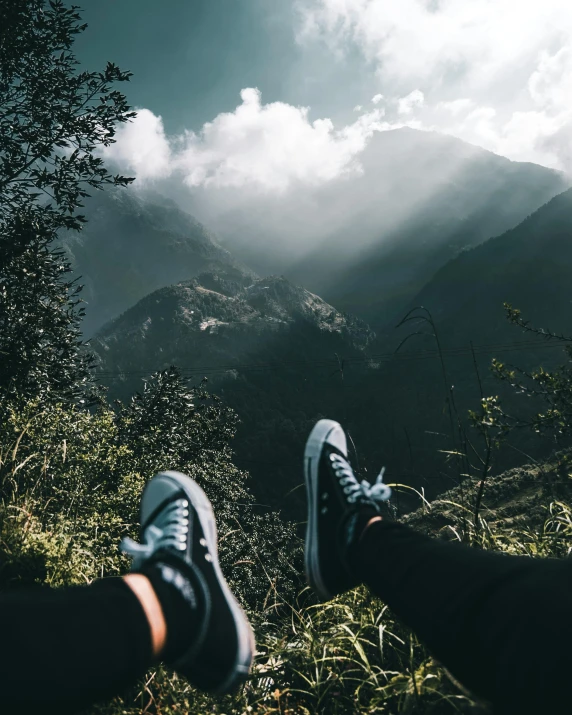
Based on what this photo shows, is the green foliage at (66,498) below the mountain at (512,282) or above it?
below

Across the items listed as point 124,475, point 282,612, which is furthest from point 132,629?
point 124,475

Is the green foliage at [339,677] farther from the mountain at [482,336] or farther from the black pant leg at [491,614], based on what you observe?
the mountain at [482,336]

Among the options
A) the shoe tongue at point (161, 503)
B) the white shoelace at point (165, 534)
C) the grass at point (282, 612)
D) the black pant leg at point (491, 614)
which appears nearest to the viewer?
the black pant leg at point (491, 614)

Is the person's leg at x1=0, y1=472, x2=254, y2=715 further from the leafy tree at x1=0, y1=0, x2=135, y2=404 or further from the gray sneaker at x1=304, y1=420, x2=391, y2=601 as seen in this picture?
the leafy tree at x1=0, y1=0, x2=135, y2=404

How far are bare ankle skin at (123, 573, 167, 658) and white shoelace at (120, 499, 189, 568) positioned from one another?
18cm

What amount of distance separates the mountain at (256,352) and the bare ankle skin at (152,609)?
60.0 metres

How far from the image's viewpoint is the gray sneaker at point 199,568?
121cm

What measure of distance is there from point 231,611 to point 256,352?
11346cm

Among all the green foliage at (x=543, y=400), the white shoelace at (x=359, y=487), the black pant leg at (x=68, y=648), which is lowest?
the green foliage at (x=543, y=400)

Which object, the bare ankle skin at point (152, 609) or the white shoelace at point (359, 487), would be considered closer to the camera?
the bare ankle skin at point (152, 609)

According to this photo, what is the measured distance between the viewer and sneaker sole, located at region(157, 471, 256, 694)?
1.23 m

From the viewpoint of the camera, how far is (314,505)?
1.90 metres

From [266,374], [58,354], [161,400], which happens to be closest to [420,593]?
[58,354]

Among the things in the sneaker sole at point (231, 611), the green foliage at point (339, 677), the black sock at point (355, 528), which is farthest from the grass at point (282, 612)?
the black sock at point (355, 528)
